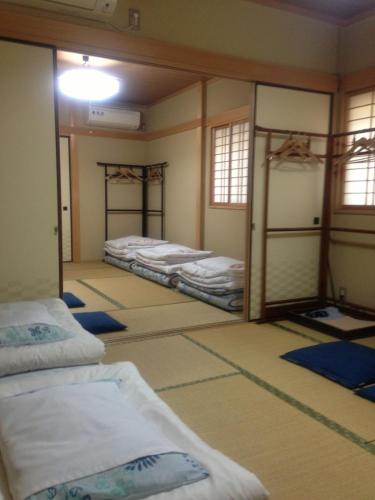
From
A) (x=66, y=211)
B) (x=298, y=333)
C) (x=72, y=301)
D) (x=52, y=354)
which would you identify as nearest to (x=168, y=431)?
(x=52, y=354)

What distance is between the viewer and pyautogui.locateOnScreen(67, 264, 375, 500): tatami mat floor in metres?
1.98

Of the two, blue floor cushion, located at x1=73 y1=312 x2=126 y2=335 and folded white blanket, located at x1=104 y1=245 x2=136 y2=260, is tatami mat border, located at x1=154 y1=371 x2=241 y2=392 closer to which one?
blue floor cushion, located at x1=73 y1=312 x2=126 y2=335

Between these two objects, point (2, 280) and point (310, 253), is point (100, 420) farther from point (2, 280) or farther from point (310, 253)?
point (310, 253)

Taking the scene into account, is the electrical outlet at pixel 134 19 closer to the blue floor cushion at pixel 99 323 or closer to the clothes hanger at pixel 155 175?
the blue floor cushion at pixel 99 323

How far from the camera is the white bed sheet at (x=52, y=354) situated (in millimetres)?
2123

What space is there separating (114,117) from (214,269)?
415 centimetres

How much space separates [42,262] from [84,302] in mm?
1585

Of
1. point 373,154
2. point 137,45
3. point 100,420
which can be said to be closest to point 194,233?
point 373,154

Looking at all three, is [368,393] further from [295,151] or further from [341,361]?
[295,151]

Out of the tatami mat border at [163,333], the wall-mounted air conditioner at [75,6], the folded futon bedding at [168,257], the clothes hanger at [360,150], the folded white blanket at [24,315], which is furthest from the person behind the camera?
the folded futon bedding at [168,257]

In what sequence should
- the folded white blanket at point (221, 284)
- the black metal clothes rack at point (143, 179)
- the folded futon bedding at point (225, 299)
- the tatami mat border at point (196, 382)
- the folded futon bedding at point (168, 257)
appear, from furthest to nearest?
the black metal clothes rack at point (143, 179)
the folded futon bedding at point (168, 257)
the folded white blanket at point (221, 284)
the folded futon bedding at point (225, 299)
the tatami mat border at point (196, 382)

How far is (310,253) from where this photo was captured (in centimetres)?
473

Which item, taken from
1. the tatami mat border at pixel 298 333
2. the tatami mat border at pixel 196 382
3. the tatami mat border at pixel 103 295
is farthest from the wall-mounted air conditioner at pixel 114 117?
the tatami mat border at pixel 196 382

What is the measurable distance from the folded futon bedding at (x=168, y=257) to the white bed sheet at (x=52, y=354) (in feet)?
11.6
